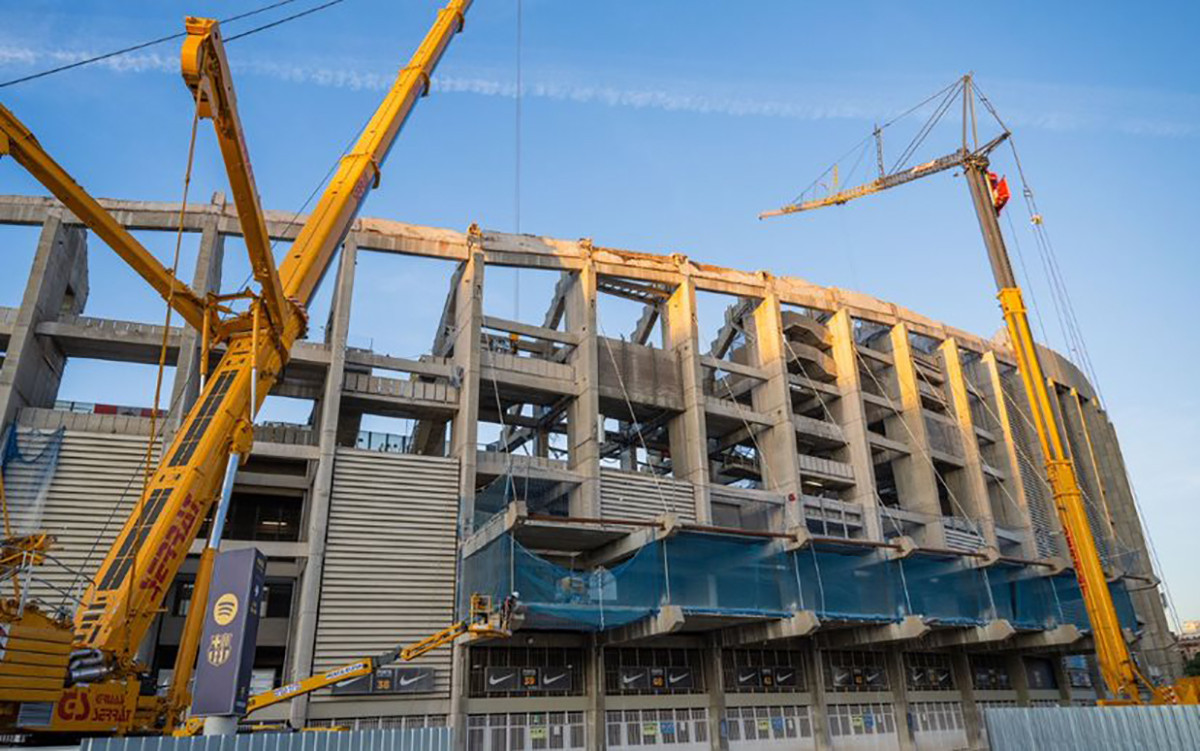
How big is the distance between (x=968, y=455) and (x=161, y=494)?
4633 centimetres

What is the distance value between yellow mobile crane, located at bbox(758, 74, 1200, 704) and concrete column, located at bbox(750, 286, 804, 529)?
11387mm

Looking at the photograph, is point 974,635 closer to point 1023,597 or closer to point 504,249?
point 1023,597

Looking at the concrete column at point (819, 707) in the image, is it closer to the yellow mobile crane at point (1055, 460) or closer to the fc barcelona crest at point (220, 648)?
the yellow mobile crane at point (1055, 460)

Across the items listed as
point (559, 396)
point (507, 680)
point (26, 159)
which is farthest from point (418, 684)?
point (26, 159)

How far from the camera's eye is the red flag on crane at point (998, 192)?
35.4 meters

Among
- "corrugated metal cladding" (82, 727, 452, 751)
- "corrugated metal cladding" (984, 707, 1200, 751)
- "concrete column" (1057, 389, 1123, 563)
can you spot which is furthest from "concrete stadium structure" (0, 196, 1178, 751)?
"corrugated metal cladding" (82, 727, 452, 751)

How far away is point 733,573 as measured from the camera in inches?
1194

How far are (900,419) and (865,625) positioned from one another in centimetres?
1810

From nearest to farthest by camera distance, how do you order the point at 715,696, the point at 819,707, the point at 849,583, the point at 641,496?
the point at 849,583
the point at 715,696
the point at 641,496
the point at 819,707

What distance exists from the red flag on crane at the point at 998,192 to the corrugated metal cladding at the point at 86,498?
36972 mm

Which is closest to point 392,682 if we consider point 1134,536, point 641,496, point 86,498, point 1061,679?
point 86,498

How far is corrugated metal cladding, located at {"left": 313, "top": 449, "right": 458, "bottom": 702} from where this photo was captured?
30203 millimetres

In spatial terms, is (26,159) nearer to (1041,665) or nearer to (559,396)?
(559,396)

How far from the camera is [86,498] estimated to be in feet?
96.1
